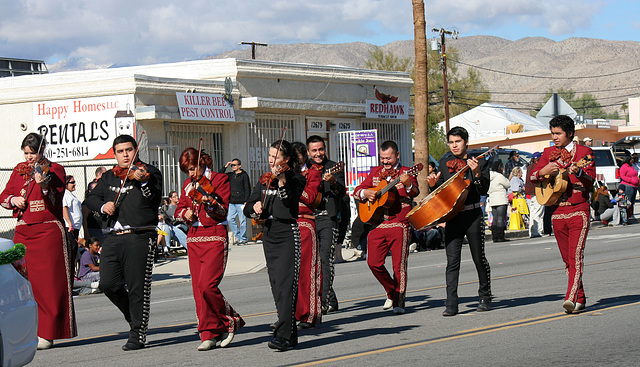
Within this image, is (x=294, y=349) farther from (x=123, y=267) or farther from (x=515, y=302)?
(x=515, y=302)

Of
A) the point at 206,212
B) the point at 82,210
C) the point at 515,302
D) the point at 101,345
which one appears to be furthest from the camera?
the point at 82,210

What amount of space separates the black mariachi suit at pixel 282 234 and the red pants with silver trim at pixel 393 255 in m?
2.02

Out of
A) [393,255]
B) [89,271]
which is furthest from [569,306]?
[89,271]

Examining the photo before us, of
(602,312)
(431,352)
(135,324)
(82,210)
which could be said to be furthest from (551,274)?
(82,210)

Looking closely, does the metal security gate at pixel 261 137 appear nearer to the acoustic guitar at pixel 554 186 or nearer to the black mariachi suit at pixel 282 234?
the acoustic guitar at pixel 554 186

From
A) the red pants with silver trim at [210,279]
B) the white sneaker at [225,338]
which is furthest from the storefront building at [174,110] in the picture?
the white sneaker at [225,338]

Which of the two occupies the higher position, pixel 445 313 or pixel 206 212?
pixel 206 212

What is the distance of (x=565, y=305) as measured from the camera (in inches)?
391

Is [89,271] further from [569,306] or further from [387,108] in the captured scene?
[387,108]

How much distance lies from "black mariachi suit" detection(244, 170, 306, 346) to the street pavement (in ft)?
2.04

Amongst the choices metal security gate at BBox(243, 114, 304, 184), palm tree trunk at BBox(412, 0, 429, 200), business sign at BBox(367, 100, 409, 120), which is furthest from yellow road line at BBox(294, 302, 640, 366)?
business sign at BBox(367, 100, 409, 120)

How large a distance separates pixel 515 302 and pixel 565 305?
4.49ft

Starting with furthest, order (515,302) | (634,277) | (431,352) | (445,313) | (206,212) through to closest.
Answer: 1. (634,277)
2. (515,302)
3. (445,313)
4. (206,212)
5. (431,352)

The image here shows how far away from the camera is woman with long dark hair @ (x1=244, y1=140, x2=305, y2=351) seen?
28.5 ft
